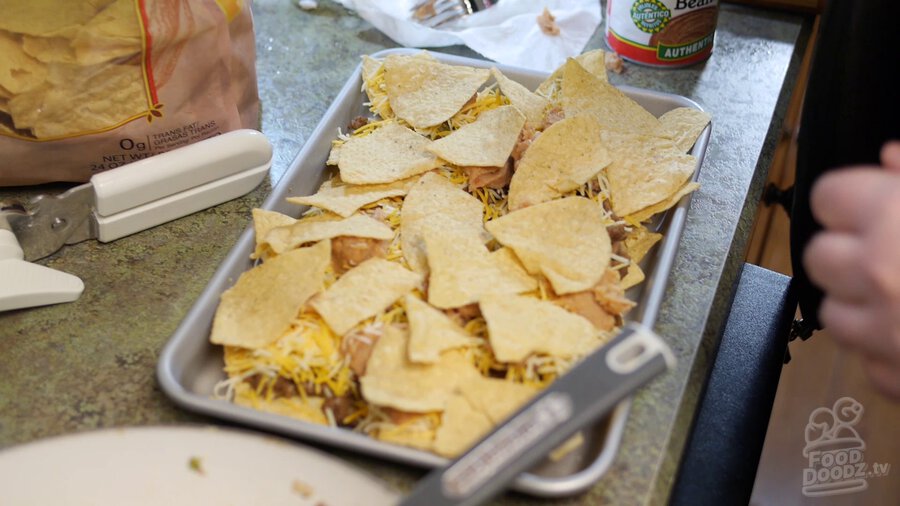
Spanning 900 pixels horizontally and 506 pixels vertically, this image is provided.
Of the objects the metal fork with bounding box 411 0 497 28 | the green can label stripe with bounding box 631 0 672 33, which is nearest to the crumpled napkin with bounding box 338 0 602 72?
the metal fork with bounding box 411 0 497 28

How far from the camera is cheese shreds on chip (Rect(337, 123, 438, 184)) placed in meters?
0.97

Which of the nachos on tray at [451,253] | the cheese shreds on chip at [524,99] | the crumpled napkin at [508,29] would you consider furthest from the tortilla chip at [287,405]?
the crumpled napkin at [508,29]

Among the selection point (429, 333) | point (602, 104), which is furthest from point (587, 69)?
point (429, 333)

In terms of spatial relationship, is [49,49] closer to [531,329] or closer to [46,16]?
[46,16]

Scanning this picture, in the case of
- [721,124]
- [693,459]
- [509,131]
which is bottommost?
[693,459]

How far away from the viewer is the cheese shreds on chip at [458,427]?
27.4 inches

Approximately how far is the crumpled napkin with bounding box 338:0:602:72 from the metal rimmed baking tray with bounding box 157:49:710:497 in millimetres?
302

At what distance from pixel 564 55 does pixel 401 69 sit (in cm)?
33

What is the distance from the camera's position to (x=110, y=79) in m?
0.95

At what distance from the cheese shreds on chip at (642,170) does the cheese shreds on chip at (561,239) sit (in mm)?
42

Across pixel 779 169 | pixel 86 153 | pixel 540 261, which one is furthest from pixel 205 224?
pixel 779 169

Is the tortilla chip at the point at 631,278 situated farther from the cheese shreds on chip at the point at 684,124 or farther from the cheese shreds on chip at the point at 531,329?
the cheese shreds on chip at the point at 684,124

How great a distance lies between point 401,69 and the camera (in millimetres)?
1109

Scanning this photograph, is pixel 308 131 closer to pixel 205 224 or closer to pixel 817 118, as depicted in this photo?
pixel 205 224
